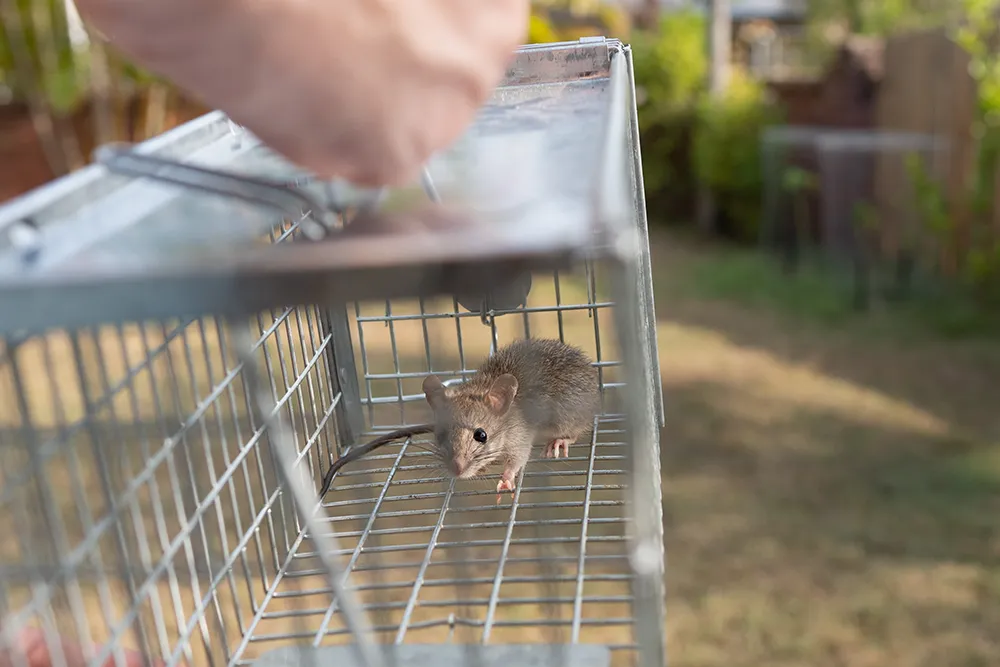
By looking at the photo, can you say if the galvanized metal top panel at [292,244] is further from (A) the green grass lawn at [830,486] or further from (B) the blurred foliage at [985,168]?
(B) the blurred foliage at [985,168]

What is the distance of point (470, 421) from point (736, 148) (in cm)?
735

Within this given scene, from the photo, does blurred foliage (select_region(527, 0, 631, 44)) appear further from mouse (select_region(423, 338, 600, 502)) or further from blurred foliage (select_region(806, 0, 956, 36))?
blurred foliage (select_region(806, 0, 956, 36))

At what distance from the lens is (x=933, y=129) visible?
250 inches

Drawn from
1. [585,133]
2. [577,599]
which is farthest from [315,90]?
[577,599]

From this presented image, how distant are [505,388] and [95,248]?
905 mm

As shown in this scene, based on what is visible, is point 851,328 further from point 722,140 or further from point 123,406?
point 123,406

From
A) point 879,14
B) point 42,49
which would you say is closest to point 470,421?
point 42,49

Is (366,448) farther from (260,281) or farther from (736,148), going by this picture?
(736,148)

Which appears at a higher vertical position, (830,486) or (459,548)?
(459,548)

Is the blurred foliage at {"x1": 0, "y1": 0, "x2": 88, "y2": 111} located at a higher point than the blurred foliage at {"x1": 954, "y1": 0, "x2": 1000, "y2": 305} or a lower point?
higher

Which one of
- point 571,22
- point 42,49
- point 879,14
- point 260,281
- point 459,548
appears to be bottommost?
point 459,548

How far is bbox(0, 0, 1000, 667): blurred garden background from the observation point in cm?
355

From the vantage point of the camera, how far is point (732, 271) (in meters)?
7.56

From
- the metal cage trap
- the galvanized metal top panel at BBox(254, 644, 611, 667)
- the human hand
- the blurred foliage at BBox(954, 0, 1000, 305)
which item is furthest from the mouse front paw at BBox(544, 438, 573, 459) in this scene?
the blurred foliage at BBox(954, 0, 1000, 305)
